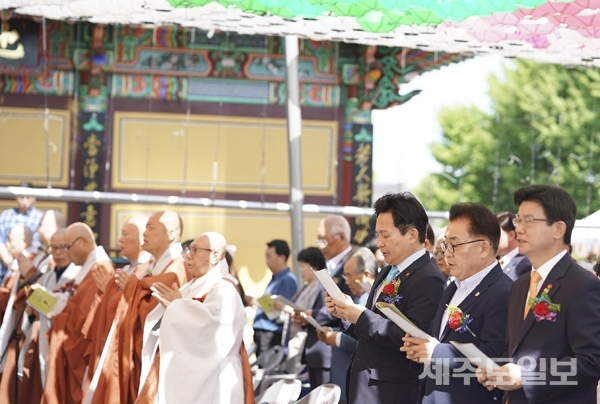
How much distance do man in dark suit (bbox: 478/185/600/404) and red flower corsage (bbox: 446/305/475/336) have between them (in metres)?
0.25

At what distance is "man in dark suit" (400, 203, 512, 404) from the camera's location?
3.89 metres

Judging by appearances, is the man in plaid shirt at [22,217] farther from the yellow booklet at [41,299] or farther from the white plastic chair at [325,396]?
the white plastic chair at [325,396]

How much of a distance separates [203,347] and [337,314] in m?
1.22

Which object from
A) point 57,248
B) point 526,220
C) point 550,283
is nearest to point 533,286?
point 550,283

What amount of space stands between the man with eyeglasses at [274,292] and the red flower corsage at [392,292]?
3.63 metres

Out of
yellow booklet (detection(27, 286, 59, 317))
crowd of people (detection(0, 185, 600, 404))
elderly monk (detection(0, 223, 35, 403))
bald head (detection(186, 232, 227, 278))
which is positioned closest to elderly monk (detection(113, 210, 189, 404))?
crowd of people (detection(0, 185, 600, 404))

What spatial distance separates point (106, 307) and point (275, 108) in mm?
4896

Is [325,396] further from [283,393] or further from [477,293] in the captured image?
[477,293]

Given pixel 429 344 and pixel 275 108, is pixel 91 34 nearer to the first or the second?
pixel 275 108

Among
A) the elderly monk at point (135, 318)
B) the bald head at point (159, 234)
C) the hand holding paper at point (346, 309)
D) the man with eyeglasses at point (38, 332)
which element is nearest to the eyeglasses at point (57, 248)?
the man with eyeglasses at point (38, 332)

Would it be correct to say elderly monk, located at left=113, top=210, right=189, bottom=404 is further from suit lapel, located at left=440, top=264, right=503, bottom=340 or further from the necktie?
the necktie

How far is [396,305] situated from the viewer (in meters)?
4.36

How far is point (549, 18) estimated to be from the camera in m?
5.23

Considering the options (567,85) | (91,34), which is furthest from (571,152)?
(91,34)
